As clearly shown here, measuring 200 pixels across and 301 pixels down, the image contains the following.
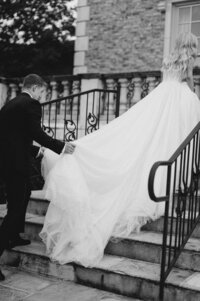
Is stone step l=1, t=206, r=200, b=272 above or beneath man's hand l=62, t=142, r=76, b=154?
beneath

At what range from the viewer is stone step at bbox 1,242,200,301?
11.6ft

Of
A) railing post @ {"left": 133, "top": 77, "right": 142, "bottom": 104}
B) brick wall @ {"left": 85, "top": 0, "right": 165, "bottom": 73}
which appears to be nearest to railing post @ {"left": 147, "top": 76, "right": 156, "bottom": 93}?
railing post @ {"left": 133, "top": 77, "right": 142, "bottom": 104}

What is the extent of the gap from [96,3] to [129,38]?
137 cm

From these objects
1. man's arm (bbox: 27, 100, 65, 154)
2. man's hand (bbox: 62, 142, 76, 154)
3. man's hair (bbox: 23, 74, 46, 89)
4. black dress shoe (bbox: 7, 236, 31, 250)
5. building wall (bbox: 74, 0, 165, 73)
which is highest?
building wall (bbox: 74, 0, 165, 73)

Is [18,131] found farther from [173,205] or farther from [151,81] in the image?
[151,81]

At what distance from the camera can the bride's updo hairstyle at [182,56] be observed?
16.2 feet

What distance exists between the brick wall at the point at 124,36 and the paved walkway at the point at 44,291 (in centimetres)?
653

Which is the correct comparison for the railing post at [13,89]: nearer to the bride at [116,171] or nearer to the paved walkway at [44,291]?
the bride at [116,171]

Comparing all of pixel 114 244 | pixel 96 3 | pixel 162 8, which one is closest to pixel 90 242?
pixel 114 244

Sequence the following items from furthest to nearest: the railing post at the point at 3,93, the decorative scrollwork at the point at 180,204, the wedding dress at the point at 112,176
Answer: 1. the railing post at the point at 3,93
2. the wedding dress at the point at 112,176
3. the decorative scrollwork at the point at 180,204

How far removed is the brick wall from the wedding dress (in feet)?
16.3

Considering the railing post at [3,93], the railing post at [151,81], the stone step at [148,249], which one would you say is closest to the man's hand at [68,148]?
the stone step at [148,249]

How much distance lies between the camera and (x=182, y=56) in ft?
16.3

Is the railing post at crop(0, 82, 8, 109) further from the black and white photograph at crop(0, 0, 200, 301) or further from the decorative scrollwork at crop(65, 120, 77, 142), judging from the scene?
the black and white photograph at crop(0, 0, 200, 301)
